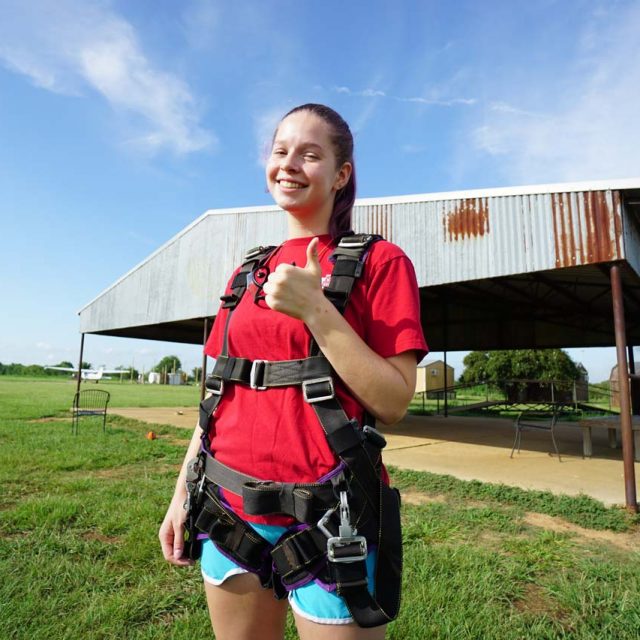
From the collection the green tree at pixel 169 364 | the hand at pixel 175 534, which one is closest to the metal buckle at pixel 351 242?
the hand at pixel 175 534

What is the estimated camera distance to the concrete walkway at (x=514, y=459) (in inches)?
251

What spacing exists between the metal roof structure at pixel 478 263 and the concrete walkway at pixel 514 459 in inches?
124

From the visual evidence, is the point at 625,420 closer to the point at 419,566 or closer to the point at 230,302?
the point at 419,566

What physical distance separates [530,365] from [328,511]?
42145mm

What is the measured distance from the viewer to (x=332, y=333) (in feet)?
3.25

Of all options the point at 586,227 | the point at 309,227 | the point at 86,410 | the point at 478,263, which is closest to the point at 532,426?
the point at 478,263

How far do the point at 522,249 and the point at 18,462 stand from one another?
870 cm

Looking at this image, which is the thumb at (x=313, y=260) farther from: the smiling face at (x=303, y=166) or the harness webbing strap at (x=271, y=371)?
the smiling face at (x=303, y=166)

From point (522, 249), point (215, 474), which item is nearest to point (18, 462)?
point (215, 474)

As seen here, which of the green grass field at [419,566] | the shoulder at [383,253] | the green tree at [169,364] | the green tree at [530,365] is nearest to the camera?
the shoulder at [383,253]

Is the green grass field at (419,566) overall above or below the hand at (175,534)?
below

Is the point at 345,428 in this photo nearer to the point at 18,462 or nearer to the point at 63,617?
the point at 63,617

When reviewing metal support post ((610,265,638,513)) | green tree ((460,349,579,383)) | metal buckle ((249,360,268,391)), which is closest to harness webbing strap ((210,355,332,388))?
metal buckle ((249,360,268,391))

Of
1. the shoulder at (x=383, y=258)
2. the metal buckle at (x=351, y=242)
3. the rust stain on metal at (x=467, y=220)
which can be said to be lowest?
the shoulder at (x=383, y=258)
